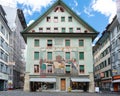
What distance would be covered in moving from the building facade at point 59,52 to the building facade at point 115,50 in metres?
7.84

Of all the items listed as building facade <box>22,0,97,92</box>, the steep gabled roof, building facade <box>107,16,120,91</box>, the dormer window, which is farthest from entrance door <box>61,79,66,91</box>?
the dormer window

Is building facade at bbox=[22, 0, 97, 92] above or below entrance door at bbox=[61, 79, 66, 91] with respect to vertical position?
above

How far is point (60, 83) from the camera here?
52.0 meters

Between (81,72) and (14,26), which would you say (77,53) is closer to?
(81,72)

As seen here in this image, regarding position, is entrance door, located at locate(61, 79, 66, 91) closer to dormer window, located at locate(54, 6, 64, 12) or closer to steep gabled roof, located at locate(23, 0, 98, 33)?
steep gabled roof, located at locate(23, 0, 98, 33)

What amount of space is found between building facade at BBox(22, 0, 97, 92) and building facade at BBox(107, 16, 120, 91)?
784cm

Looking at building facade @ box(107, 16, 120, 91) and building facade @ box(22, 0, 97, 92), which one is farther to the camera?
building facade @ box(107, 16, 120, 91)

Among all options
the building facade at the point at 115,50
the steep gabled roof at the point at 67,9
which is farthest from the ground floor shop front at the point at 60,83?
the steep gabled roof at the point at 67,9

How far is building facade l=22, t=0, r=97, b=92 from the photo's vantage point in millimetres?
52125

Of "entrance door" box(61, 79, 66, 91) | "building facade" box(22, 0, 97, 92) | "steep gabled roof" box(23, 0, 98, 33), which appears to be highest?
"steep gabled roof" box(23, 0, 98, 33)

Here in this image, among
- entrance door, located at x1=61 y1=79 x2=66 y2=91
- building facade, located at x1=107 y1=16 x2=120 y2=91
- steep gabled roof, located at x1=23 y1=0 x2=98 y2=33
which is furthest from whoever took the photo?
building facade, located at x1=107 y1=16 x2=120 y2=91

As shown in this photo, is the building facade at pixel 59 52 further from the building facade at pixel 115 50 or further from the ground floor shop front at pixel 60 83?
the building facade at pixel 115 50

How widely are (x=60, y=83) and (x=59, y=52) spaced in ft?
22.8

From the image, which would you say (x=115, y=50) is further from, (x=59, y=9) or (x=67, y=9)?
(x=59, y=9)
